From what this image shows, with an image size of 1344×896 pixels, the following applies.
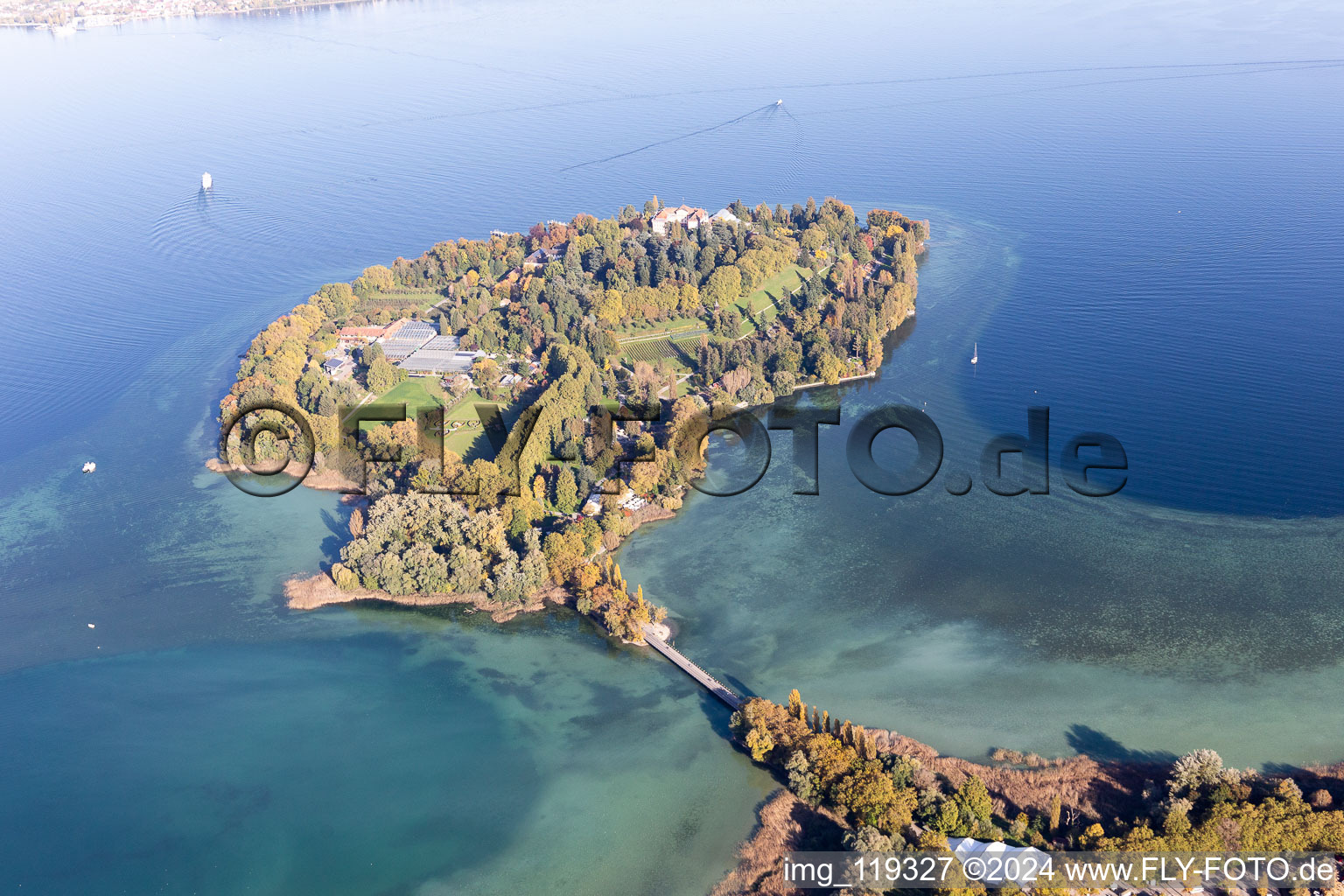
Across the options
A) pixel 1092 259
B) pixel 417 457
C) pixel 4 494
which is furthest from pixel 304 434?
pixel 1092 259

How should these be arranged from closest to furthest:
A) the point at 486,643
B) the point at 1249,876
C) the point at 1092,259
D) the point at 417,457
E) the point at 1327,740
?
the point at 1249,876, the point at 1327,740, the point at 486,643, the point at 417,457, the point at 1092,259

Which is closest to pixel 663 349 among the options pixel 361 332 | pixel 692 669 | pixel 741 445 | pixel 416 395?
pixel 741 445

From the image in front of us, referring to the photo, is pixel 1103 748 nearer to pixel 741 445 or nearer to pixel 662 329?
Answer: pixel 741 445

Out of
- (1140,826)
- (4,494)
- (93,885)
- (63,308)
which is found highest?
(63,308)

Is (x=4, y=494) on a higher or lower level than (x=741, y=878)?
higher

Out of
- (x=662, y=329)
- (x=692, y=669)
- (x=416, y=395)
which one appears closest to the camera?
(x=692, y=669)

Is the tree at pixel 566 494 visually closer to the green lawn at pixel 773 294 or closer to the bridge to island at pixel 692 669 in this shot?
the bridge to island at pixel 692 669

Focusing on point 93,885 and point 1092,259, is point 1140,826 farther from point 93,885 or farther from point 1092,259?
point 1092,259
